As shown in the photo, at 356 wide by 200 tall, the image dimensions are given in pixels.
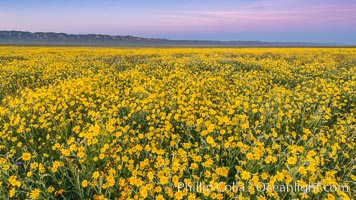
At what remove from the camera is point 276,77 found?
11.2m

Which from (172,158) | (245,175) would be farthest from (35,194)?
(245,175)

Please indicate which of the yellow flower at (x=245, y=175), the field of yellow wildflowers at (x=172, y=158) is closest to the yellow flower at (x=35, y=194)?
the field of yellow wildflowers at (x=172, y=158)

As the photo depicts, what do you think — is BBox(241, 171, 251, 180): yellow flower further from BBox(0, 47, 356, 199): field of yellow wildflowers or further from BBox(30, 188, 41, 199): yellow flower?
BBox(30, 188, 41, 199): yellow flower

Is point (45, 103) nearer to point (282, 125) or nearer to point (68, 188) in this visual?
point (68, 188)

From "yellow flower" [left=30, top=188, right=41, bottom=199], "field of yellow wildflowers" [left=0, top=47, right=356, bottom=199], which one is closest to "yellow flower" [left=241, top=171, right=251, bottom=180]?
"field of yellow wildflowers" [left=0, top=47, right=356, bottom=199]

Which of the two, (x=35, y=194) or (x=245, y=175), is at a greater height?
(x=245, y=175)

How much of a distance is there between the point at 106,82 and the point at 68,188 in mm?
6266

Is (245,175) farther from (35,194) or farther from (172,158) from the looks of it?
(35,194)

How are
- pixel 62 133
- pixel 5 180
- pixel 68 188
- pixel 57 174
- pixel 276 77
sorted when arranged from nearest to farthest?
pixel 5 180, pixel 68 188, pixel 57 174, pixel 62 133, pixel 276 77

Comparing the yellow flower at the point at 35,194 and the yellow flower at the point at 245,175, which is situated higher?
the yellow flower at the point at 245,175

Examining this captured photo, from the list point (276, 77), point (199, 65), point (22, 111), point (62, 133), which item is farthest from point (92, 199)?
point (199, 65)

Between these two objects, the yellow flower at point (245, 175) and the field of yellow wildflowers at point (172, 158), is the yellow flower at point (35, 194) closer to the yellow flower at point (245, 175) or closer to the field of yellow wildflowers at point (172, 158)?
the field of yellow wildflowers at point (172, 158)

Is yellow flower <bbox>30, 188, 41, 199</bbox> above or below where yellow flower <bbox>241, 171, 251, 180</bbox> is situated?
below

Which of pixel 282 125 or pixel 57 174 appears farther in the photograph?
pixel 282 125
